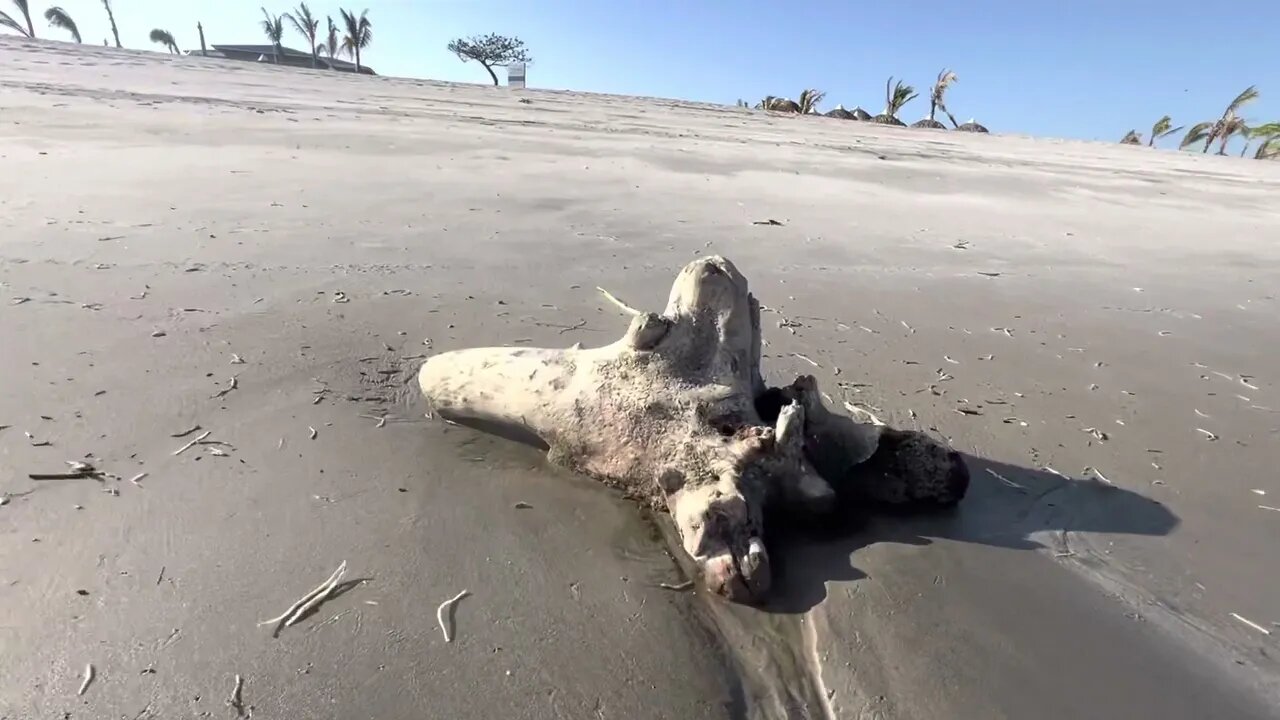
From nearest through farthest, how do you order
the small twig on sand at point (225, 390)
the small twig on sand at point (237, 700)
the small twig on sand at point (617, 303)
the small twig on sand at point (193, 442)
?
the small twig on sand at point (237, 700)
the small twig on sand at point (193, 442)
the small twig on sand at point (225, 390)
the small twig on sand at point (617, 303)

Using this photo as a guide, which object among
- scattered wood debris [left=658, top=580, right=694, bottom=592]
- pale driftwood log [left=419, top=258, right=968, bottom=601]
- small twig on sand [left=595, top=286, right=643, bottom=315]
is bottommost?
scattered wood debris [left=658, top=580, right=694, bottom=592]

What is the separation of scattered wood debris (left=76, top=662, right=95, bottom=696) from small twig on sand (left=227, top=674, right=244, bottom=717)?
31cm

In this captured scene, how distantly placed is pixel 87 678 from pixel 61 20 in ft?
191

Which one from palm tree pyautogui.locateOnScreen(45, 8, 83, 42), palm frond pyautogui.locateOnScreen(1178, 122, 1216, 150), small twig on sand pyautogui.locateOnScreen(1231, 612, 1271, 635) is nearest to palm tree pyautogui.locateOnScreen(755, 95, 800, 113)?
palm frond pyautogui.locateOnScreen(1178, 122, 1216, 150)

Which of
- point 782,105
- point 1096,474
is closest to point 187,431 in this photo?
point 1096,474

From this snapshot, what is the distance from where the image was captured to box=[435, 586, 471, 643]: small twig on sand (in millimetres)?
1912

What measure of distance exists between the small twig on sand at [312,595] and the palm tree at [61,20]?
5736 cm

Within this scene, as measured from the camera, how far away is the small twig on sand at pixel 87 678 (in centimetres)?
169

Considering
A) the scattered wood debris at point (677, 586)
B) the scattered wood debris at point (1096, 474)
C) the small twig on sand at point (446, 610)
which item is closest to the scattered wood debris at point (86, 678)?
the small twig on sand at point (446, 610)

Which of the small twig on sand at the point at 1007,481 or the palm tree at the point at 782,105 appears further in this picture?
the palm tree at the point at 782,105

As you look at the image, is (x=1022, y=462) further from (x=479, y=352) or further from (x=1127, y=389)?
(x=479, y=352)

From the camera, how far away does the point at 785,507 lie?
2340mm

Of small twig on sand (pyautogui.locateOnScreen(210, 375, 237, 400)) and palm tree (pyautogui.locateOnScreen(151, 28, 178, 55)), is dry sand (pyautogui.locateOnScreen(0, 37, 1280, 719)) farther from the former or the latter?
palm tree (pyautogui.locateOnScreen(151, 28, 178, 55))

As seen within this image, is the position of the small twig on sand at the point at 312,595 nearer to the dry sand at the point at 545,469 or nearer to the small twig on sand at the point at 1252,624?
the dry sand at the point at 545,469
